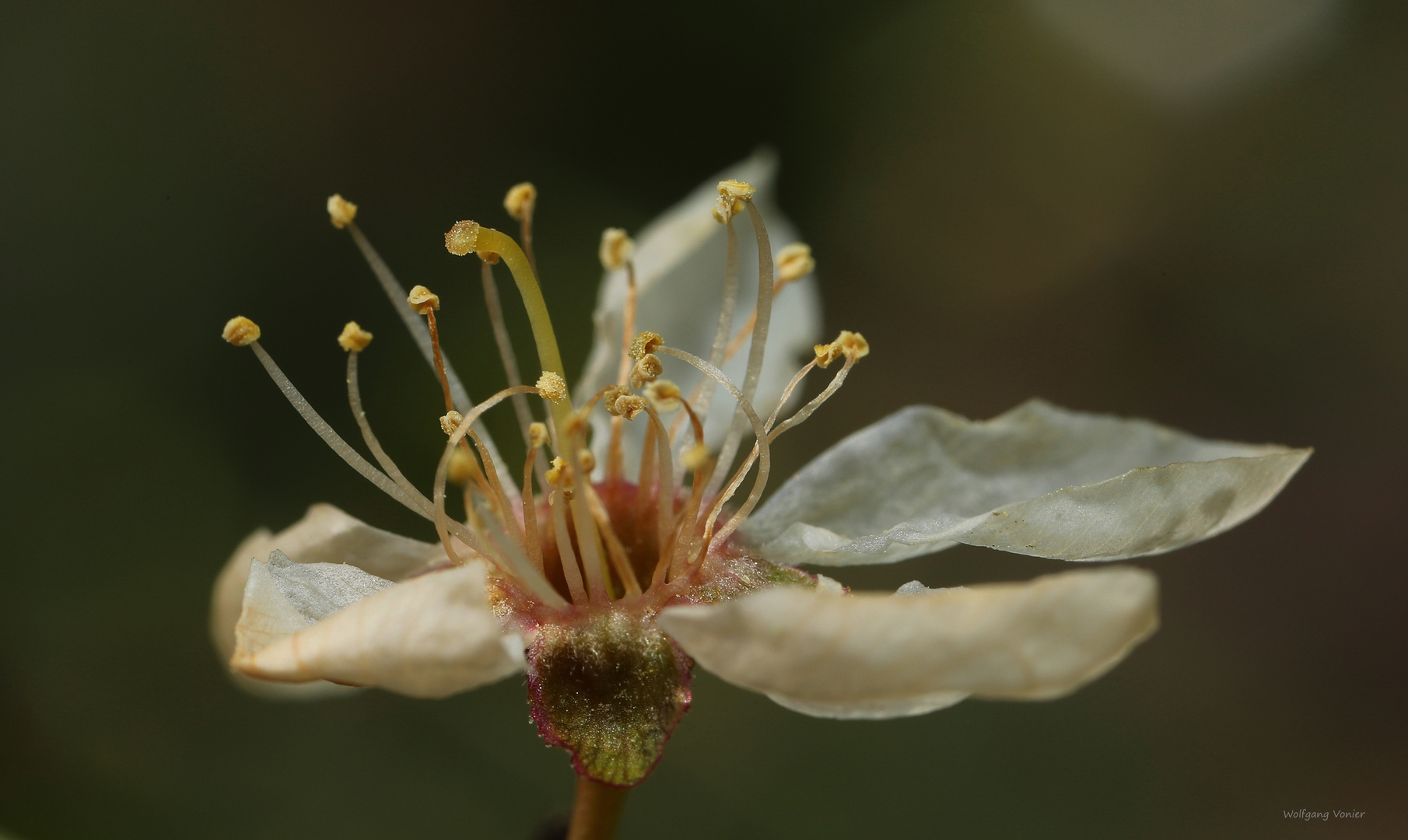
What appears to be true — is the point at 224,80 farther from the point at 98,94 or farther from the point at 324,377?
the point at 324,377

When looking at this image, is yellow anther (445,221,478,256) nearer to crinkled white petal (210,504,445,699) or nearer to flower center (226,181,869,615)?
flower center (226,181,869,615)

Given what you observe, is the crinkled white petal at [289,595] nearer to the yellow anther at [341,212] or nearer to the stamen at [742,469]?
the stamen at [742,469]

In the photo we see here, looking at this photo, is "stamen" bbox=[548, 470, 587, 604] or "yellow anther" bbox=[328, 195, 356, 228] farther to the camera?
"yellow anther" bbox=[328, 195, 356, 228]

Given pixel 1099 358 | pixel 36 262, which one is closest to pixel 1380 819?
pixel 1099 358

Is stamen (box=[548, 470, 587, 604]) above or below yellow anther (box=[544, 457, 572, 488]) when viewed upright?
below

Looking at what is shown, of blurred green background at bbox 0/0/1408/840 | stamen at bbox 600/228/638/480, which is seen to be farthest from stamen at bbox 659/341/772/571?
blurred green background at bbox 0/0/1408/840

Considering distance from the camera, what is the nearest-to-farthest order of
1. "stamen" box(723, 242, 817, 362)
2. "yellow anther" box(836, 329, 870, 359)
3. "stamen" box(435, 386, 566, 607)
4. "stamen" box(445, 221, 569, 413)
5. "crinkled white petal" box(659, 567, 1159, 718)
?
1. "crinkled white petal" box(659, 567, 1159, 718)
2. "stamen" box(435, 386, 566, 607)
3. "stamen" box(445, 221, 569, 413)
4. "yellow anther" box(836, 329, 870, 359)
5. "stamen" box(723, 242, 817, 362)

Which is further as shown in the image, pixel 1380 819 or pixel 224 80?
pixel 224 80
